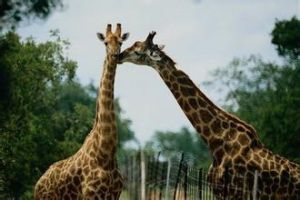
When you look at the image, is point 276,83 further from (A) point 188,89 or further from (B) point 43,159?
(A) point 188,89

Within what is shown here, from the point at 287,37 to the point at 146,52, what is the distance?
17.2 metres

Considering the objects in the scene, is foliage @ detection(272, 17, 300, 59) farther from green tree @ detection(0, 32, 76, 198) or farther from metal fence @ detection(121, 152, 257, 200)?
green tree @ detection(0, 32, 76, 198)

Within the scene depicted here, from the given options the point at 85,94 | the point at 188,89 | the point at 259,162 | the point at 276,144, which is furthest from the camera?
the point at 85,94

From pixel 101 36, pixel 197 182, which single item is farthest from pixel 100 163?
pixel 101 36

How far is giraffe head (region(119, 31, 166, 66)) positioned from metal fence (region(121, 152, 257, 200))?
6.11 feet

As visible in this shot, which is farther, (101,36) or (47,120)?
(47,120)

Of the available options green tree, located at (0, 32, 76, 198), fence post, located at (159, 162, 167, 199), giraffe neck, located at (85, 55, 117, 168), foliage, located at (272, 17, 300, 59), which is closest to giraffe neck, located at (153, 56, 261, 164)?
giraffe neck, located at (85, 55, 117, 168)

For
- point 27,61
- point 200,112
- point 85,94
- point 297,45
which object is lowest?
point 200,112

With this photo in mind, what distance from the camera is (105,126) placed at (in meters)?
18.6

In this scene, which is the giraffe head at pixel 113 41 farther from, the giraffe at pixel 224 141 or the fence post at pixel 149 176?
the fence post at pixel 149 176

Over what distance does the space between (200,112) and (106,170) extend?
2010 mm

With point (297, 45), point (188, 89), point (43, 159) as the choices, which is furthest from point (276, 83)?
point (188, 89)

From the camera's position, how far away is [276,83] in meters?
49.2

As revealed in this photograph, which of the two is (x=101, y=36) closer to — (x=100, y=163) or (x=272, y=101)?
(x=100, y=163)
